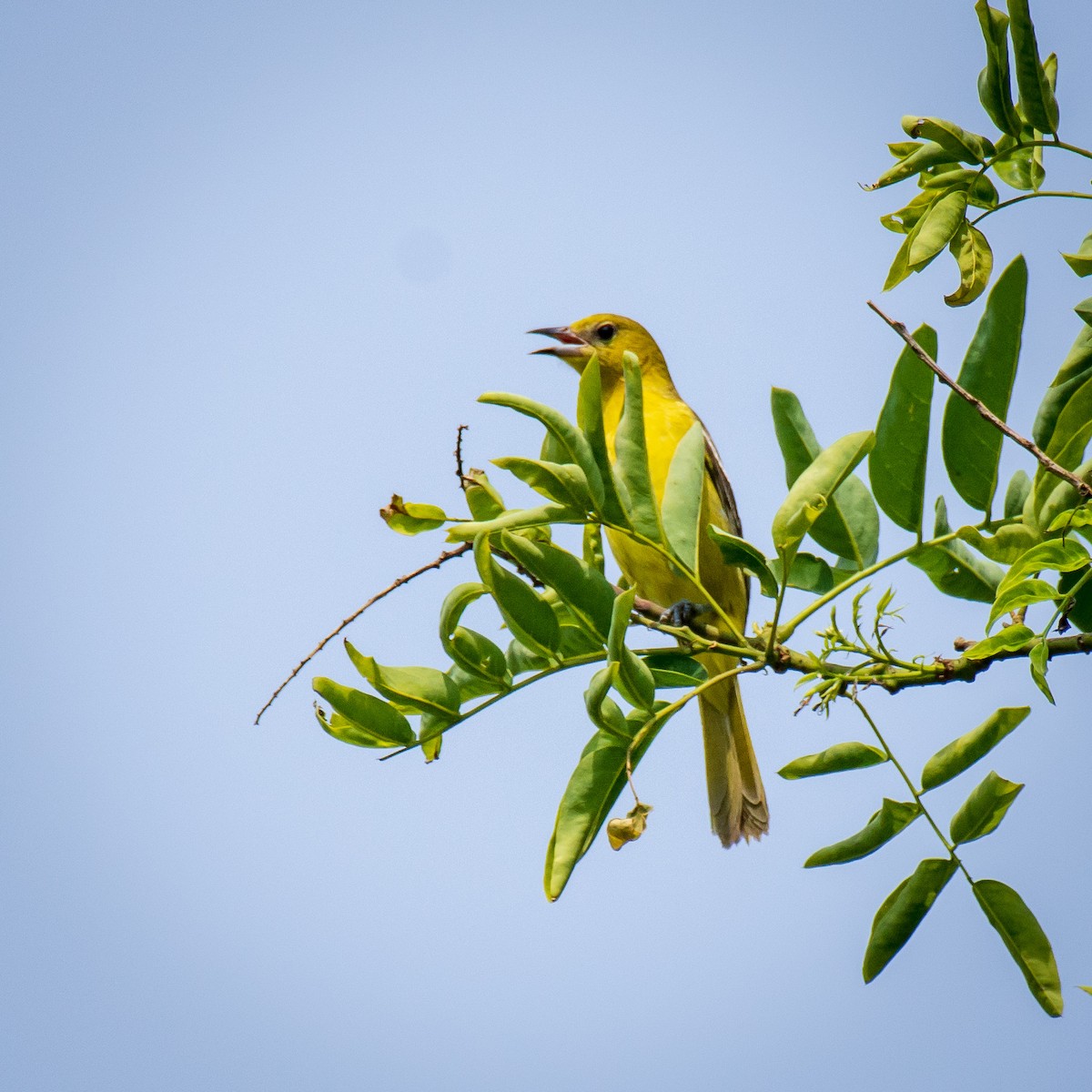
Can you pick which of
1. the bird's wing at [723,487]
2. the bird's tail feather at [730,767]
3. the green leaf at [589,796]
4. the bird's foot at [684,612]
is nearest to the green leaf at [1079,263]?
the green leaf at [589,796]

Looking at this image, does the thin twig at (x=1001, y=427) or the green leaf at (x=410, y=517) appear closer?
the thin twig at (x=1001, y=427)

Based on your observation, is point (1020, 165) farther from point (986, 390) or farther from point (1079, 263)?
point (986, 390)

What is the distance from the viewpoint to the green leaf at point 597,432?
194 cm

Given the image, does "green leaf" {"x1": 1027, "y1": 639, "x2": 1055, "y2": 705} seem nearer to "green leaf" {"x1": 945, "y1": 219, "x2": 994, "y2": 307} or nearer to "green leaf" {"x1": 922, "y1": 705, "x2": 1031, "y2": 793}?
Answer: "green leaf" {"x1": 922, "y1": 705, "x2": 1031, "y2": 793}

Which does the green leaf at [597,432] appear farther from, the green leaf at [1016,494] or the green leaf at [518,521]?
the green leaf at [1016,494]

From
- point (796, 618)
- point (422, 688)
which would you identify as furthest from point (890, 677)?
point (422, 688)

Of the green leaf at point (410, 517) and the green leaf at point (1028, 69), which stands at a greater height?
the green leaf at point (1028, 69)

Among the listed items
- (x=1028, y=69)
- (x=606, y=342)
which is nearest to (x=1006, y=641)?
(x=1028, y=69)

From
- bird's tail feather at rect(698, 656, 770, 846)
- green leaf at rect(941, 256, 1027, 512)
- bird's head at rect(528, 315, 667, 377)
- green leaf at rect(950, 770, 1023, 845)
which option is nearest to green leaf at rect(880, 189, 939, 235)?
green leaf at rect(941, 256, 1027, 512)

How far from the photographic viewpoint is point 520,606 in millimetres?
2016

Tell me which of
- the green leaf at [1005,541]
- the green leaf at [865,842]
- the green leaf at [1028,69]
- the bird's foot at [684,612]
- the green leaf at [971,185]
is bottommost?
the green leaf at [865,842]

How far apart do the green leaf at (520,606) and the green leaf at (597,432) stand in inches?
7.5

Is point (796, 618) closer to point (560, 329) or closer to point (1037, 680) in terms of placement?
point (1037, 680)

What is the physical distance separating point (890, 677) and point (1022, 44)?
1170 mm
